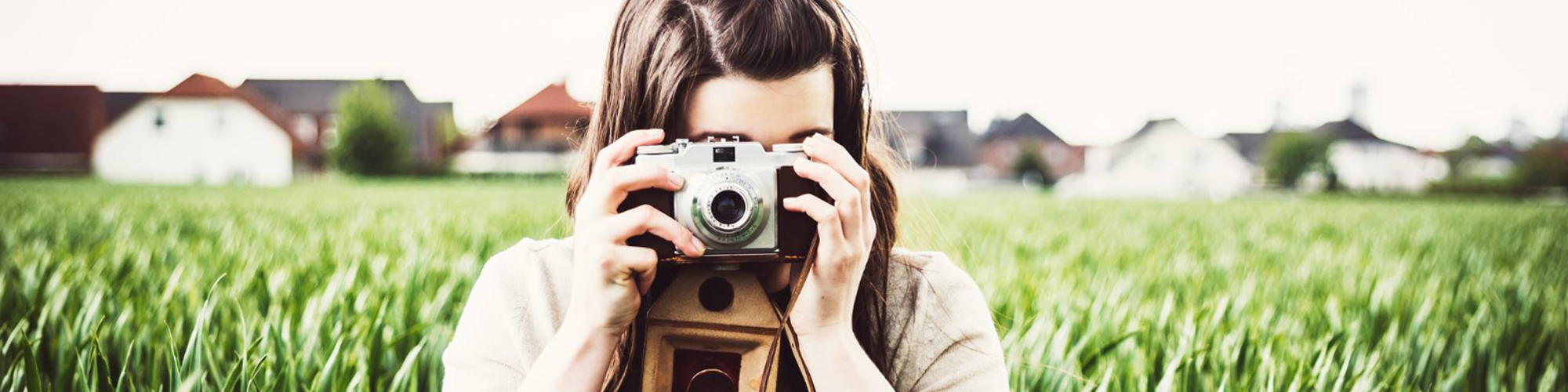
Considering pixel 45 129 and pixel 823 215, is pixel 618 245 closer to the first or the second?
pixel 823 215

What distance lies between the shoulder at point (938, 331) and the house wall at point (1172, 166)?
41.9 m

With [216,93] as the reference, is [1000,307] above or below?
below

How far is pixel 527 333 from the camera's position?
1158 mm

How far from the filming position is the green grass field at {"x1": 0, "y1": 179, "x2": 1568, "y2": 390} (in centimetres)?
162

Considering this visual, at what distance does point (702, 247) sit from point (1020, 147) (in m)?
44.4

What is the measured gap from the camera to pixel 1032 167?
38469 mm

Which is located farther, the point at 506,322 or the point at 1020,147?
the point at 1020,147

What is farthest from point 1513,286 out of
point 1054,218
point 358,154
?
point 358,154

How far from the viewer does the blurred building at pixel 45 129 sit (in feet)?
108

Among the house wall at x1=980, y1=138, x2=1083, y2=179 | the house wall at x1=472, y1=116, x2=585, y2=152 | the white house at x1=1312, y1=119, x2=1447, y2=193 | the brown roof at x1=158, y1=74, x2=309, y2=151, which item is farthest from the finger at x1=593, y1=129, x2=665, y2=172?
the white house at x1=1312, y1=119, x2=1447, y2=193

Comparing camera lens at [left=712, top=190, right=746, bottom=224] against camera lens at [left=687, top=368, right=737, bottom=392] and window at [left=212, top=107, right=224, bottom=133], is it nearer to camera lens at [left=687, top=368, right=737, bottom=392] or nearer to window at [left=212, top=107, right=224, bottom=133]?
camera lens at [left=687, top=368, right=737, bottom=392]

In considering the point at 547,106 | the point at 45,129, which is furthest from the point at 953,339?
the point at 45,129

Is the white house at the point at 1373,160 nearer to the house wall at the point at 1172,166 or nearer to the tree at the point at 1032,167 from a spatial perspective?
the house wall at the point at 1172,166

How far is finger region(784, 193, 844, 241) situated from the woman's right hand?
14cm
